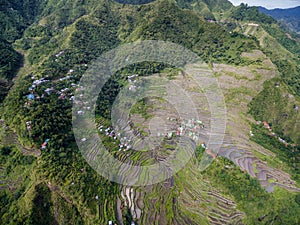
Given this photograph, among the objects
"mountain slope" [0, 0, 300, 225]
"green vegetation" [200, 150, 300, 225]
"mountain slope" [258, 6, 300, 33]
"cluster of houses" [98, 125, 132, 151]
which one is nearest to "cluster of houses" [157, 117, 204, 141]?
"mountain slope" [0, 0, 300, 225]

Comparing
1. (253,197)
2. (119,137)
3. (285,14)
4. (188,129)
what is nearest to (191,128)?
(188,129)

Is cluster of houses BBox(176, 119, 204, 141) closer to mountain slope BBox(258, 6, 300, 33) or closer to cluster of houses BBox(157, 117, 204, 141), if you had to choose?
cluster of houses BBox(157, 117, 204, 141)

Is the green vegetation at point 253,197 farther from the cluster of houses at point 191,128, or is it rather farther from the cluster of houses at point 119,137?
the cluster of houses at point 119,137

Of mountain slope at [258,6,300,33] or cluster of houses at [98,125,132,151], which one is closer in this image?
cluster of houses at [98,125,132,151]

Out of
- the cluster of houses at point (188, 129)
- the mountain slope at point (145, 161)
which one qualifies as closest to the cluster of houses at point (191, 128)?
the cluster of houses at point (188, 129)

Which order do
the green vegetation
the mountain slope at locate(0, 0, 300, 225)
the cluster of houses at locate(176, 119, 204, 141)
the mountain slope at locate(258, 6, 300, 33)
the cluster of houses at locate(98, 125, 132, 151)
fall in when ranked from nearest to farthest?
the mountain slope at locate(0, 0, 300, 225) < the green vegetation < the cluster of houses at locate(98, 125, 132, 151) < the cluster of houses at locate(176, 119, 204, 141) < the mountain slope at locate(258, 6, 300, 33)

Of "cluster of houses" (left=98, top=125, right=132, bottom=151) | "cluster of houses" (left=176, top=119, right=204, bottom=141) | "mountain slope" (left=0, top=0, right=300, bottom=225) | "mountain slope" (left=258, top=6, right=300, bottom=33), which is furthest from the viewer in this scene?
"mountain slope" (left=258, top=6, right=300, bottom=33)

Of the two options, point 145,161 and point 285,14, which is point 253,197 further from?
point 285,14

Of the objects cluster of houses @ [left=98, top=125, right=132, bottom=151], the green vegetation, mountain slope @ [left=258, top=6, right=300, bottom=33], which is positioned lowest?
cluster of houses @ [left=98, top=125, right=132, bottom=151]

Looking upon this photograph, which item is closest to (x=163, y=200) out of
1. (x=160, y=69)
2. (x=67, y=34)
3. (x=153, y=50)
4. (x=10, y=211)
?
A: (x=10, y=211)

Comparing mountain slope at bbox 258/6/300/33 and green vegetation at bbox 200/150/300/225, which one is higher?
mountain slope at bbox 258/6/300/33

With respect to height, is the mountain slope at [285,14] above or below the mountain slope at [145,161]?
above

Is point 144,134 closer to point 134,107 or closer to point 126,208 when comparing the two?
point 134,107
